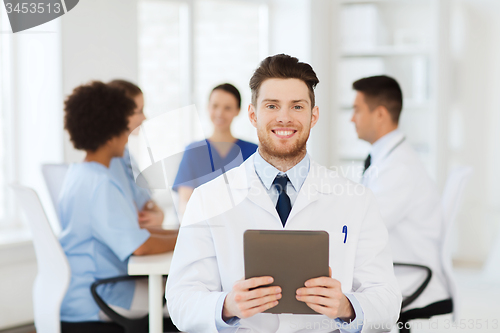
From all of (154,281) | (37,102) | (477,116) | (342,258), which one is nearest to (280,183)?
(342,258)

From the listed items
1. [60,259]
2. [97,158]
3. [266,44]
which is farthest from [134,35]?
[60,259]

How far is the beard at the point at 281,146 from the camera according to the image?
1.41 meters

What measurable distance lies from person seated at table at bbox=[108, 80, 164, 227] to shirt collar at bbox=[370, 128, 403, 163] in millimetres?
1094

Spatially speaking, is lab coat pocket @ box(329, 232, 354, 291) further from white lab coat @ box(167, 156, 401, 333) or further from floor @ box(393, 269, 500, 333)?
floor @ box(393, 269, 500, 333)

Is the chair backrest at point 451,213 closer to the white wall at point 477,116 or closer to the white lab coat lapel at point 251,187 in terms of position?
the white lab coat lapel at point 251,187

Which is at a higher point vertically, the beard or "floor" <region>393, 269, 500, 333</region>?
the beard

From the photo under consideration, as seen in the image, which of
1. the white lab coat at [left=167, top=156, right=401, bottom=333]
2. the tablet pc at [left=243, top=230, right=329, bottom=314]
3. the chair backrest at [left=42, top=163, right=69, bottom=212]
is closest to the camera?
the tablet pc at [left=243, top=230, right=329, bottom=314]

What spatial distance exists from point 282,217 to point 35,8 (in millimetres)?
2651

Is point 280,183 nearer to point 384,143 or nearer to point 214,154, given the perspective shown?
point 214,154

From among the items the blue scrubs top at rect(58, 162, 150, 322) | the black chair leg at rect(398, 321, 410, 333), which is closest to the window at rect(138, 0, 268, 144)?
the blue scrubs top at rect(58, 162, 150, 322)

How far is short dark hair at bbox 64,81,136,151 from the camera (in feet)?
6.90

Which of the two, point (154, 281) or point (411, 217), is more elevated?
point (411, 217)

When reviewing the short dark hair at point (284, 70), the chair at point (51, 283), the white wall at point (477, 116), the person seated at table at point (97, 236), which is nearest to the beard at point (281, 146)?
the short dark hair at point (284, 70)

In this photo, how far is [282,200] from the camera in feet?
4.65
